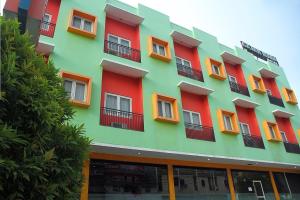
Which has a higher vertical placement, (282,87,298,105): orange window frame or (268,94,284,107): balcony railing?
(282,87,298,105): orange window frame

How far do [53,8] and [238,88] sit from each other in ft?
37.7

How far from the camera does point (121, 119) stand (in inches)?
400

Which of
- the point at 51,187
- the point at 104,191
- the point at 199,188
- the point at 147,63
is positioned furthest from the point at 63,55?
the point at 199,188

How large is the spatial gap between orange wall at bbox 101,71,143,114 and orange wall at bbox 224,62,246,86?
25.9 ft

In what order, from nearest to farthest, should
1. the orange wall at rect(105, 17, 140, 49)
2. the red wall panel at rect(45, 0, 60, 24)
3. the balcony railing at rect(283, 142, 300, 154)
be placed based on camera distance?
the red wall panel at rect(45, 0, 60, 24)
the orange wall at rect(105, 17, 140, 49)
the balcony railing at rect(283, 142, 300, 154)

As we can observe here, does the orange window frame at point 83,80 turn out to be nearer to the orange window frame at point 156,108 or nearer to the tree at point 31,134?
the orange window frame at point 156,108

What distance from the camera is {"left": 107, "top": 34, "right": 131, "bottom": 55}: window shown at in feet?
38.3

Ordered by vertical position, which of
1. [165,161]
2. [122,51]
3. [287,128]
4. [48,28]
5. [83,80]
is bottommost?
[165,161]

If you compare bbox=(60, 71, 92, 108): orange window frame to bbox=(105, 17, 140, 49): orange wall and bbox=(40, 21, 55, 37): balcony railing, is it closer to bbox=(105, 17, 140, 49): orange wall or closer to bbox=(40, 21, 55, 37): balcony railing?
bbox=(40, 21, 55, 37): balcony railing

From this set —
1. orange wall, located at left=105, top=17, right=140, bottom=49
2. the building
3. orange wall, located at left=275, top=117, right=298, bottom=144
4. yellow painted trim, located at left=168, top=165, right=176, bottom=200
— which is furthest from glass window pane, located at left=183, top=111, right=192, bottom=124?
orange wall, located at left=275, top=117, right=298, bottom=144

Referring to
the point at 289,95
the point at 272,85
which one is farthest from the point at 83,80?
the point at 289,95

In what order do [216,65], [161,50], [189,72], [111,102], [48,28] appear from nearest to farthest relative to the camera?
[48,28]
[111,102]
[161,50]
[189,72]
[216,65]

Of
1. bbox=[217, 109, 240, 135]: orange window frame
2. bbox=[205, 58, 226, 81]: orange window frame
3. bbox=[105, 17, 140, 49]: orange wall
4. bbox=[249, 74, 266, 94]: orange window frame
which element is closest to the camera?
bbox=[217, 109, 240, 135]: orange window frame

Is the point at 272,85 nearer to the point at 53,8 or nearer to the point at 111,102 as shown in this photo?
the point at 111,102
